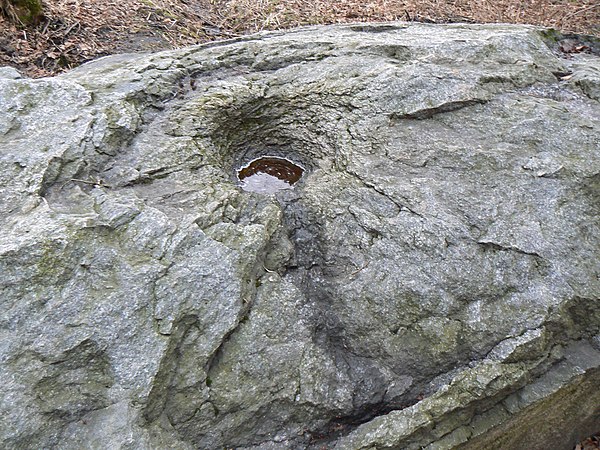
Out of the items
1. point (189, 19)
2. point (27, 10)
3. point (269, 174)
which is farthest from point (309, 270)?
point (189, 19)

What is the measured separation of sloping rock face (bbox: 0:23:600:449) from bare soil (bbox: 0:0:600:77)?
2.17m

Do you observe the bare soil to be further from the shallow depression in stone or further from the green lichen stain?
the shallow depression in stone

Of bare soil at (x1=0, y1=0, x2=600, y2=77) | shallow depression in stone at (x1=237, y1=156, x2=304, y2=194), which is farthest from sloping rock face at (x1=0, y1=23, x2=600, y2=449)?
bare soil at (x1=0, y1=0, x2=600, y2=77)

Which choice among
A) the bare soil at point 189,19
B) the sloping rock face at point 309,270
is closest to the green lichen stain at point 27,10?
the bare soil at point 189,19

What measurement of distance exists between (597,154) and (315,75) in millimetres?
2087

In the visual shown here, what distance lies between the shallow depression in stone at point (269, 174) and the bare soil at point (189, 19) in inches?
116

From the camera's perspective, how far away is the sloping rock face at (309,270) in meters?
2.39

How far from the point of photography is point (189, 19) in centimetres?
675

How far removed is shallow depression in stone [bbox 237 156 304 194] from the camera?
3.52 meters

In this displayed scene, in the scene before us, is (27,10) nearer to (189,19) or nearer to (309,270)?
(189,19)

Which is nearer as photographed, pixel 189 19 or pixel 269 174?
pixel 269 174

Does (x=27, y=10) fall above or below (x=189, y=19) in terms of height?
above

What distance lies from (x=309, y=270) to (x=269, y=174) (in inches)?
37.1

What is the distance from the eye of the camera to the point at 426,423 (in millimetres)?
2607
